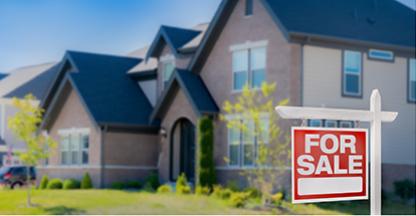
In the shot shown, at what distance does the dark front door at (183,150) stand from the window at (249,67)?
336cm

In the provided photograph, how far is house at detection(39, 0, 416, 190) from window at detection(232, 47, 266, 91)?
0.04 meters

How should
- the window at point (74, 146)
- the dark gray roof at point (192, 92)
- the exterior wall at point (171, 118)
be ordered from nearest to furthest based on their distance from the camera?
the dark gray roof at point (192, 92) → the exterior wall at point (171, 118) → the window at point (74, 146)

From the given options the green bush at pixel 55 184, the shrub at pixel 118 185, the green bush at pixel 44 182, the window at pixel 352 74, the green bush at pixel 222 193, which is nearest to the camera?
the green bush at pixel 222 193

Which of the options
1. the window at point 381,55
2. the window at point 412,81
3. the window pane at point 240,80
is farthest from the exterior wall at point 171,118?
the window at point 412,81

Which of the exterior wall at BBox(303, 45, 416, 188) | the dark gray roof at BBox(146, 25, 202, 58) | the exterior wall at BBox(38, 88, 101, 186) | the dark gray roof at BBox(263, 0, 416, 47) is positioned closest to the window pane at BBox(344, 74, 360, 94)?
the exterior wall at BBox(303, 45, 416, 188)

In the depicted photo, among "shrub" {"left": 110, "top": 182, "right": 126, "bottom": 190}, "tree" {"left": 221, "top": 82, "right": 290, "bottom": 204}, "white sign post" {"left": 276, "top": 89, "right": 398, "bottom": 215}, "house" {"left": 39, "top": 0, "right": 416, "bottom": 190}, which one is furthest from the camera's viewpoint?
"shrub" {"left": 110, "top": 182, "right": 126, "bottom": 190}

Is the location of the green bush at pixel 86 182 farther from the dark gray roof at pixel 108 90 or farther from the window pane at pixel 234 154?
the window pane at pixel 234 154

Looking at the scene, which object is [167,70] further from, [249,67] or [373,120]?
[373,120]

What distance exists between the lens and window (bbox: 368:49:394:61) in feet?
99.7

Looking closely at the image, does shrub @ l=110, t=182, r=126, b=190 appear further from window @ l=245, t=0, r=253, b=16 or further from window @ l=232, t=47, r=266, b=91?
window @ l=245, t=0, r=253, b=16

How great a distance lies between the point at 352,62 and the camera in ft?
97.9

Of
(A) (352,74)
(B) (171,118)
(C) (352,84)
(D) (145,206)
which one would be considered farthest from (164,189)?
(A) (352,74)

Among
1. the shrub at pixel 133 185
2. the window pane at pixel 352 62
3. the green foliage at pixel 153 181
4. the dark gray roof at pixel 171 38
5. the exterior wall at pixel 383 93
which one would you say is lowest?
the shrub at pixel 133 185

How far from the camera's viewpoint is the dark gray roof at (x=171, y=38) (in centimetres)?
3466
